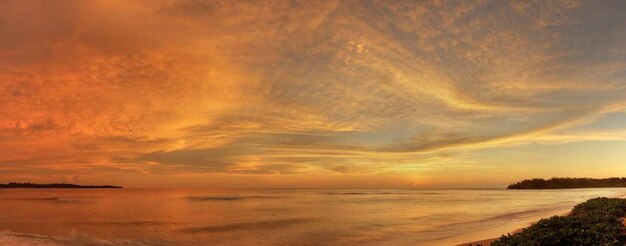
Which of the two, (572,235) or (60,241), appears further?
(60,241)

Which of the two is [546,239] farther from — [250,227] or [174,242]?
[250,227]

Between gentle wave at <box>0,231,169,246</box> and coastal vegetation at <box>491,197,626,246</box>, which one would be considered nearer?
coastal vegetation at <box>491,197,626,246</box>

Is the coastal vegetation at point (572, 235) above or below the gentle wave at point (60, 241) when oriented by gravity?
above

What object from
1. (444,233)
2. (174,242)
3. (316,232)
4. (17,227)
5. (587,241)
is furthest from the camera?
(17,227)

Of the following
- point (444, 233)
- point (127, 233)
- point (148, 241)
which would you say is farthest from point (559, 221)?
point (127, 233)

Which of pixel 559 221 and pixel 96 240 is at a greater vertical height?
pixel 559 221

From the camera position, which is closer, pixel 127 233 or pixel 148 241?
pixel 148 241

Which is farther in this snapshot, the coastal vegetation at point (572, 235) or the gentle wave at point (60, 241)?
the gentle wave at point (60, 241)

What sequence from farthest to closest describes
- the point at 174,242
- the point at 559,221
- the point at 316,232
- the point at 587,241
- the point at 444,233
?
1. the point at 316,232
2. the point at 444,233
3. the point at 174,242
4. the point at 559,221
5. the point at 587,241

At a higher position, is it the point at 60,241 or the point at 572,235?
the point at 572,235

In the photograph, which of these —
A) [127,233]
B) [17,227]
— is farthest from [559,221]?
[17,227]

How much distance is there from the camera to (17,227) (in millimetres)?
36969

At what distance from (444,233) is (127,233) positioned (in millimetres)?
24786

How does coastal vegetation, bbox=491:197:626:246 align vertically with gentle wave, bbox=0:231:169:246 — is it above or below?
above
